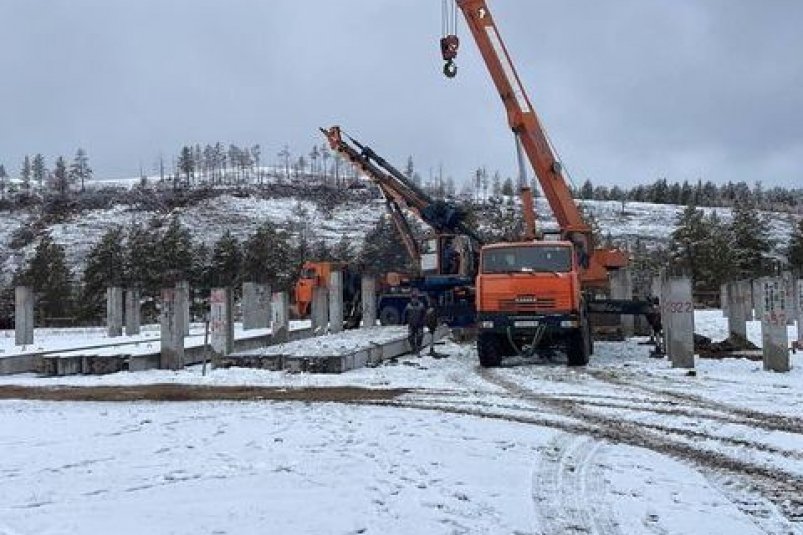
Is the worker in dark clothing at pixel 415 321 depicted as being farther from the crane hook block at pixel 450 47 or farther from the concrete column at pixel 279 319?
the crane hook block at pixel 450 47

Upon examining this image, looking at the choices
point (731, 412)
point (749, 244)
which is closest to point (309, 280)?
point (731, 412)

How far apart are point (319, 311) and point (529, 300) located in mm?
11238

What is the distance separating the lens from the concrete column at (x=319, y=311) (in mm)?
26188

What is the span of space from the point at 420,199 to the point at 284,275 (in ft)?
117

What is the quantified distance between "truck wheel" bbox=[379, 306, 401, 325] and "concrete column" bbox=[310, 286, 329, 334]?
632cm

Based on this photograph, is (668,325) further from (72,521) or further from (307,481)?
(72,521)

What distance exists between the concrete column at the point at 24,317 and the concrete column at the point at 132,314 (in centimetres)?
489

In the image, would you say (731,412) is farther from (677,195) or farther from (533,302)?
(677,195)

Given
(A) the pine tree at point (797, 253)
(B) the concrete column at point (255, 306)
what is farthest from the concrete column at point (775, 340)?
(A) the pine tree at point (797, 253)

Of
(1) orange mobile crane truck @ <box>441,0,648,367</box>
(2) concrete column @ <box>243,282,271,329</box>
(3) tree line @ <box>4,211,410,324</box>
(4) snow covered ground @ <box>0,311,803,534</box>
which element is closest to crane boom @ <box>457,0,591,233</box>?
(1) orange mobile crane truck @ <box>441,0,648,367</box>

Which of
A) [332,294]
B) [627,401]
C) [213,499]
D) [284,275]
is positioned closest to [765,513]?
[213,499]

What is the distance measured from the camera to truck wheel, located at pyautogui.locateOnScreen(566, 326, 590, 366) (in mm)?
16984

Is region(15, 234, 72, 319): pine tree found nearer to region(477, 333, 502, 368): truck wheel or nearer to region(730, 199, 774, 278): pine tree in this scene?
region(477, 333, 502, 368): truck wheel

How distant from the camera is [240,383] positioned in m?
14.9
